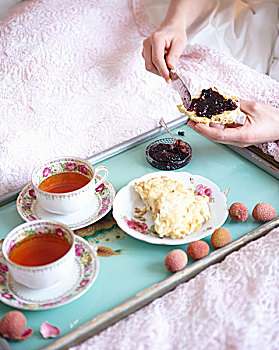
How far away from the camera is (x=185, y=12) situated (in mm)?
1590

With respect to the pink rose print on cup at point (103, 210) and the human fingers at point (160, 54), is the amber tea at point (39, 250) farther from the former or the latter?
the human fingers at point (160, 54)

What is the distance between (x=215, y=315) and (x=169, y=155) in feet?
1.69

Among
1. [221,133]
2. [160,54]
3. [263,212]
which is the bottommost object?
[263,212]

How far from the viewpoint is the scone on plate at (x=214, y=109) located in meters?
1.10

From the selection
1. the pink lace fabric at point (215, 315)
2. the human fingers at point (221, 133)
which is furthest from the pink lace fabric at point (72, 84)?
the pink lace fabric at point (215, 315)

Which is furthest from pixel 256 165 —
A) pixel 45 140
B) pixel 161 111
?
pixel 45 140

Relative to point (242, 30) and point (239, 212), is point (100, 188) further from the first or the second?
point (242, 30)

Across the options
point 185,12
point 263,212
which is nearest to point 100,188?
point 263,212

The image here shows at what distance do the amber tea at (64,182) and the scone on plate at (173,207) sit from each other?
14cm

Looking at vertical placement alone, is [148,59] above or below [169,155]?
above

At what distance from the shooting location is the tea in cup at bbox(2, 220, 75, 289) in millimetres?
777

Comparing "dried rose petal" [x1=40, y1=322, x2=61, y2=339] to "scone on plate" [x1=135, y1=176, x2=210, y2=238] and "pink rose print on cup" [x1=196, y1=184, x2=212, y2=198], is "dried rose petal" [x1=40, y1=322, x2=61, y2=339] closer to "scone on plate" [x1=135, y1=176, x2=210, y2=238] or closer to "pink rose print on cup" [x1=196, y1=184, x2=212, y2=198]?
"scone on plate" [x1=135, y1=176, x2=210, y2=238]

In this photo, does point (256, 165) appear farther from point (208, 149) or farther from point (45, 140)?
point (45, 140)

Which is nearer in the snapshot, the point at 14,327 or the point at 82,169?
the point at 14,327
